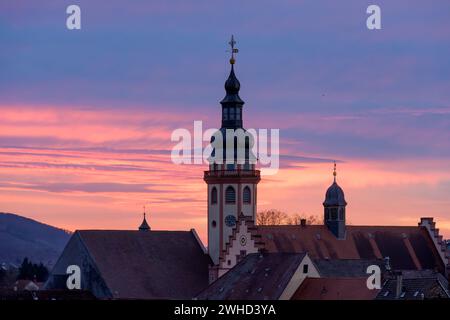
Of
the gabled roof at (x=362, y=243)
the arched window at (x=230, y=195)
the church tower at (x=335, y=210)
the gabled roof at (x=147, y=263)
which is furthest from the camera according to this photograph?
the church tower at (x=335, y=210)

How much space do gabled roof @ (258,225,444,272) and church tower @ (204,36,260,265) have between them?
148 inches

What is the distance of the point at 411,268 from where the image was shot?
393 feet

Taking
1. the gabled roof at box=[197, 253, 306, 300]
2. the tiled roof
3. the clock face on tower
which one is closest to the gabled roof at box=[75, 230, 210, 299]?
the clock face on tower

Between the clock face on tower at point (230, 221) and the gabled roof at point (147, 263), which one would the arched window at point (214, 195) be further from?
the gabled roof at point (147, 263)

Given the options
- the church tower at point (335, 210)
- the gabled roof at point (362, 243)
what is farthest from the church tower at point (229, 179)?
the church tower at point (335, 210)

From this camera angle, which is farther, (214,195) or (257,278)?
(214,195)

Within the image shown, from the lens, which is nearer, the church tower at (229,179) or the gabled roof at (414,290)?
the gabled roof at (414,290)

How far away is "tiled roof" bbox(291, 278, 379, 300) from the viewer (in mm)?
90562

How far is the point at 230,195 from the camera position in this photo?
11625 cm

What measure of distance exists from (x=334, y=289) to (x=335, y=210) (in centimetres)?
2820

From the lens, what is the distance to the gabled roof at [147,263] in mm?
111231

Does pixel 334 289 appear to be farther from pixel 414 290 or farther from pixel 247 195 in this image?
pixel 247 195

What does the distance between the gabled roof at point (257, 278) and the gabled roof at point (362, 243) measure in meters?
8.23

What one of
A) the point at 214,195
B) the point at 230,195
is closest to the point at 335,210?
the point at 230,195
